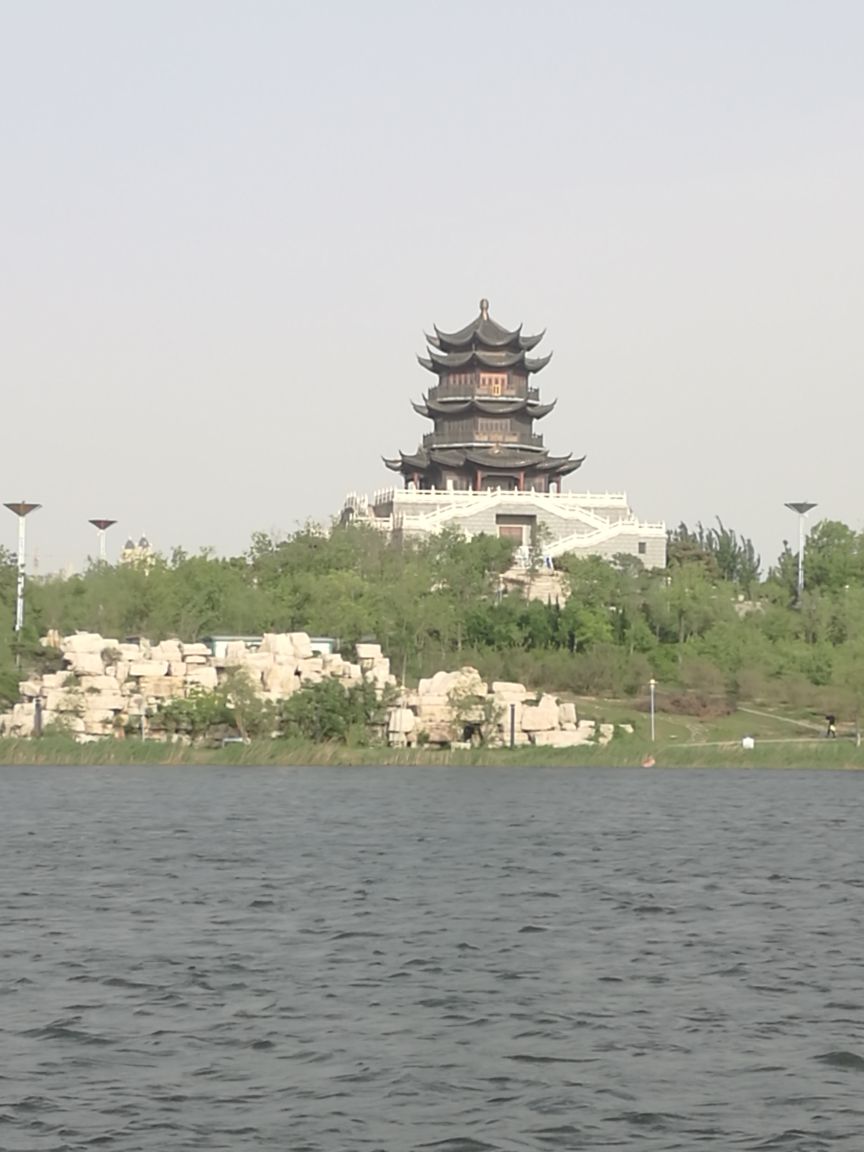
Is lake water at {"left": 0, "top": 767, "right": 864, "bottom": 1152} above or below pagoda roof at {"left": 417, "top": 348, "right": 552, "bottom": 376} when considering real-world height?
below

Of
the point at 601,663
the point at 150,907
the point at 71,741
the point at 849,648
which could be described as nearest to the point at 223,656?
the point at 71,741

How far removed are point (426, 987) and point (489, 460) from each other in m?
89.6

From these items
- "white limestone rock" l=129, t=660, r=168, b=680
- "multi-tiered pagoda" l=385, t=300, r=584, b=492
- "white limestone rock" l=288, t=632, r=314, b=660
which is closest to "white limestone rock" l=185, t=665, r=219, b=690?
"white limestone rock" l=129, t=660, r=168, b=680

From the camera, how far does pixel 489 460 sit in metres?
110

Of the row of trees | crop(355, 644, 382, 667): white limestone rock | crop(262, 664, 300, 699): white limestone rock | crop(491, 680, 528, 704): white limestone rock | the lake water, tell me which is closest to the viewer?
the lake water

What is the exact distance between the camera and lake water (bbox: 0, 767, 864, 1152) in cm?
1535

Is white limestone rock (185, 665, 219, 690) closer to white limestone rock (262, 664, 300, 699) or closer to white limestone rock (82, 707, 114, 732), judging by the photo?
white limestone rock (262, 664, 300, 699)

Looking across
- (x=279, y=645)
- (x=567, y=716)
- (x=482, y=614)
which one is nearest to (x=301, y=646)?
(x=279, y=645)

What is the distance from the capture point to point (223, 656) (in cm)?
6869

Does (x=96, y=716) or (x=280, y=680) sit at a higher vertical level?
(x=280, y=680)

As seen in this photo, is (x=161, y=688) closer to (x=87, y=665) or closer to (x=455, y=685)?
(x=87, y=665)

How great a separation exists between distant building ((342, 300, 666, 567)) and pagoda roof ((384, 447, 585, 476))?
0.06m

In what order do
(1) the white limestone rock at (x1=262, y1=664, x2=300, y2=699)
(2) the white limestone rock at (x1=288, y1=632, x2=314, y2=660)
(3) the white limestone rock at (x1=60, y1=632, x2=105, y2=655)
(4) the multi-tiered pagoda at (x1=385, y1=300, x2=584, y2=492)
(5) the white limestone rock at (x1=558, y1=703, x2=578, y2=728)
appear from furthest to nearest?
(4) the multi-tiered pagoda at (x1=385, y1=300, x2=584, y2=492) < (2) the white limestone rock at (x1=288, y1=632, x2=314, y2=660) < (3) the white limestone rock at (x1=60, y1=632, x2=105, y2=655) < (5) the white limestone rock at (x1=558, y1=703, x2=578, y2=728) < (1) the white limestone rock at (x1=262, y1=664, x2=300, y2=699)

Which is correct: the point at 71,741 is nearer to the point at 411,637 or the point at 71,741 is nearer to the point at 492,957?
the point at 411,637
